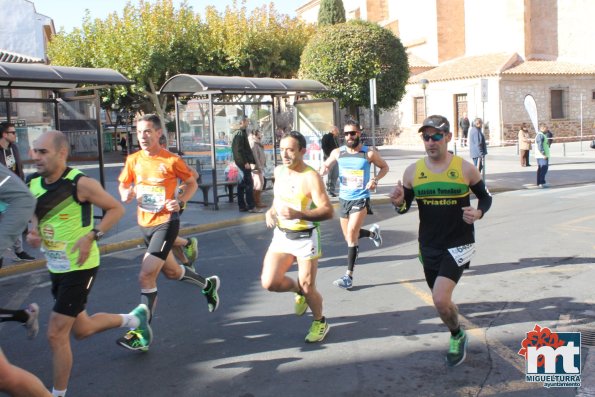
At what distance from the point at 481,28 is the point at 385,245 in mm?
33320

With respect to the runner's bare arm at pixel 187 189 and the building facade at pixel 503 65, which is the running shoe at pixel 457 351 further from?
the building facade at pixel 503 65

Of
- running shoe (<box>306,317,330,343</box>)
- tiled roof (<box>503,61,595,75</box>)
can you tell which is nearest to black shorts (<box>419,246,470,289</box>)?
running shoe (<box>306,317,330,343</box>)

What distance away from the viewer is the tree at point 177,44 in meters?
29.1

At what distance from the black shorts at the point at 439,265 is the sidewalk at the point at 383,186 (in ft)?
19.3

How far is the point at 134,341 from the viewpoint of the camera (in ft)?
16.1

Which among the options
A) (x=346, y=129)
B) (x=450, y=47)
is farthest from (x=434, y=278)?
(x=450, y=47)

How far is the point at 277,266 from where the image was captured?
4.97 metres

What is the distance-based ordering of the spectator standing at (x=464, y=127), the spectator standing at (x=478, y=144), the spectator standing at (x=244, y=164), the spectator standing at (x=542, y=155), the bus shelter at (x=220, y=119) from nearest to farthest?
the spectator standing at (x=244, y=164)
the bus shelter at (x=220, y=119)
the spectator standing at (x=542, y=155)
the spectator standing at (x=478, y=144)
the spectator standing at (x=464, y=127)

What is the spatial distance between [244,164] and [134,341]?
26.0 ft

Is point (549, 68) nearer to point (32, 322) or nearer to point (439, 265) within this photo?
point (439, 265)

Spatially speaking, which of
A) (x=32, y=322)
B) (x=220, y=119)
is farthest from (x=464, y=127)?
(x=32, y=322)

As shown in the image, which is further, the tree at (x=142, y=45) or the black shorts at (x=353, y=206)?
the tree at (x=142, y=45)

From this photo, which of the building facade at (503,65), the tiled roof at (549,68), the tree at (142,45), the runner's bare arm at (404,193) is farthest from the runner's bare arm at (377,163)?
the tiled roof at (549,68)

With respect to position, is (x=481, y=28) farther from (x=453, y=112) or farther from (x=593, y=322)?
(x=593, y=322)
